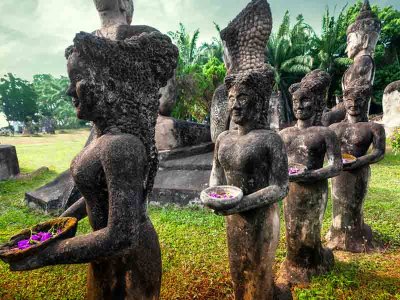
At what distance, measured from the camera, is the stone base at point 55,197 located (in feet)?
20.3

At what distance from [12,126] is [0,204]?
54098 mm

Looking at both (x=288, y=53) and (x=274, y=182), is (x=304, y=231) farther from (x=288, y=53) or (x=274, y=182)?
(x=288, y=53)

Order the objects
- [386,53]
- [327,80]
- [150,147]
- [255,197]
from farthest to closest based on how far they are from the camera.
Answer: [386,53] → [327,80] → [255,197] → [150,147]

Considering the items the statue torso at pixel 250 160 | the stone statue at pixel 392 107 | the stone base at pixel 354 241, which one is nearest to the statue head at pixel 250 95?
the statue torso at pixel 250 160

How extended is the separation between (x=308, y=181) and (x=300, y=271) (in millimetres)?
1127

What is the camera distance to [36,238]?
1658 mm

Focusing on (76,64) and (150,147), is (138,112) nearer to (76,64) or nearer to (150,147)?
(150,147)

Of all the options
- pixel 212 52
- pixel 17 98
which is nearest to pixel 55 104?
pixel 17 98

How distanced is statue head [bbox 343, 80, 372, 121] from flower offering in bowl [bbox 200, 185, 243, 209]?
8.99ft

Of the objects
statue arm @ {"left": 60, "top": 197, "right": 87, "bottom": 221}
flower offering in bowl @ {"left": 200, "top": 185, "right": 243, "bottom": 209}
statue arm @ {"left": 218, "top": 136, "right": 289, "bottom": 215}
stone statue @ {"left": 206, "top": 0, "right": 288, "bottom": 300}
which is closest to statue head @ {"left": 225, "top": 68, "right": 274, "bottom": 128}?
stone statue @ {"left": 206, "top": 0, "right": 288, "bottom": 300}

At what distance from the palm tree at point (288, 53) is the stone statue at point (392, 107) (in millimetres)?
9628

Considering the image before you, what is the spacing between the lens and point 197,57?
80.6 ft

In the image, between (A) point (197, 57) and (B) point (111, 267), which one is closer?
(B) point (111, 267)

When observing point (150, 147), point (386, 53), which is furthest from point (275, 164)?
Result: point (386, 53)
